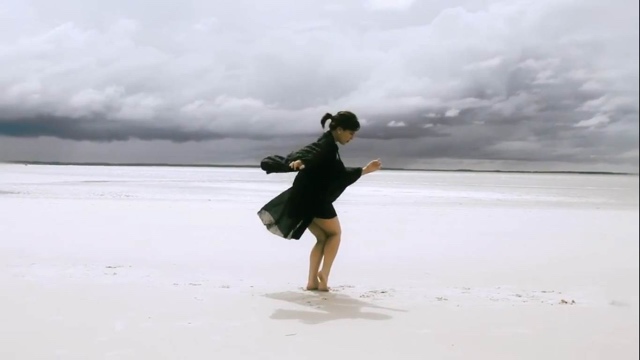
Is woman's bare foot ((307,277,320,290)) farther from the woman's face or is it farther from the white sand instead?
the woman's face

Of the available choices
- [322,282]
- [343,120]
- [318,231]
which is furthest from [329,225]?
[343,120]

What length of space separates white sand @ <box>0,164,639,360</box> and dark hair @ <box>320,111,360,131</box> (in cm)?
129

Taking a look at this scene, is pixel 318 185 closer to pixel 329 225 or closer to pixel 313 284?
pixel 329 225

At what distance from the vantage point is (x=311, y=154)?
192 inches

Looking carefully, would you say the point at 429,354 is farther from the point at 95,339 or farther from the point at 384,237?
the point at 384,237

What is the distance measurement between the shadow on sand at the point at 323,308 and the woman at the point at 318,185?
0.82 feet

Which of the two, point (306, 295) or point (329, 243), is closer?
point (306, 295)

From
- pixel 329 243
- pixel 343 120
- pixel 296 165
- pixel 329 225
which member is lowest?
pixel 329 243

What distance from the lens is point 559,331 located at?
13.0 ft

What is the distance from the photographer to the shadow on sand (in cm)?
427

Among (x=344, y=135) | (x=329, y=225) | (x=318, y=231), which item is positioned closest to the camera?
(x=344, y=135)

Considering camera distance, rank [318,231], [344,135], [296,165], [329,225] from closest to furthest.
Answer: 1. [296,165]
2. [344,135]
3. [329,225]
4. [318,231]

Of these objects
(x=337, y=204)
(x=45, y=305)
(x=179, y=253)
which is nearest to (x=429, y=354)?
(x=45, y=305)

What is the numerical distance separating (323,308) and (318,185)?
0.96m
